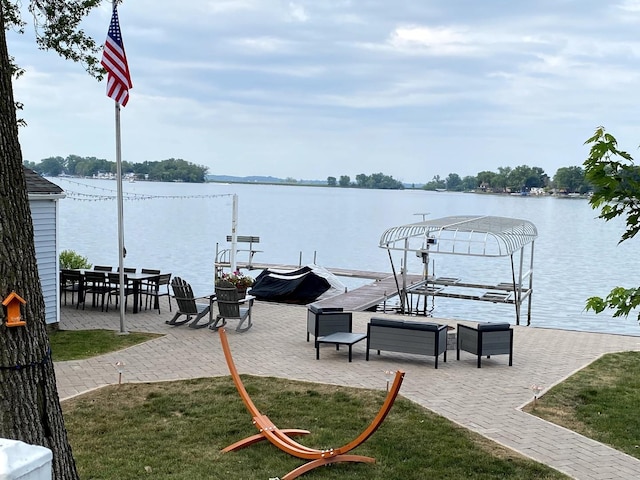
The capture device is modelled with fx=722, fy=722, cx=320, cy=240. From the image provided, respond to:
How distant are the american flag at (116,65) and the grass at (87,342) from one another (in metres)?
3.76

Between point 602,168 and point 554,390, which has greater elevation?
point 602,168

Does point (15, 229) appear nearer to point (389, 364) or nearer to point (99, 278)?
point (389, 364)

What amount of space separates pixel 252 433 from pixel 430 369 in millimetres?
3729

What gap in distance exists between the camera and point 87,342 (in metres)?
11.1

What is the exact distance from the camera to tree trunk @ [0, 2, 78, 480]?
4008 mm

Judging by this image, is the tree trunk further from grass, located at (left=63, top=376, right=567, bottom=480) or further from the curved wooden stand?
the curved wooden stand

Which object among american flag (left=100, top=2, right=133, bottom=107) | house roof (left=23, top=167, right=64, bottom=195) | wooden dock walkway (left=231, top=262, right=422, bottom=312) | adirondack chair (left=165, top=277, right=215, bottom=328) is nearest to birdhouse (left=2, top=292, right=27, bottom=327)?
american flag (left=100, top=2, right=133, bottom=107)

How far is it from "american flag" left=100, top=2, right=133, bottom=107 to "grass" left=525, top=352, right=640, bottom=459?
782 centimetres

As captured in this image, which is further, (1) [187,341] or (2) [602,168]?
(1) [187,341]

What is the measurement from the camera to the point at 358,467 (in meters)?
6.07

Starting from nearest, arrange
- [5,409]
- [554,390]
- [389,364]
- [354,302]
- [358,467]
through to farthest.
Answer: [5,409], [358,467], [554,390], [389,364], [354,302]

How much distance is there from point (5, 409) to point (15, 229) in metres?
1.00

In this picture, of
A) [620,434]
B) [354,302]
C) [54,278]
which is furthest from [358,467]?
[354,302]

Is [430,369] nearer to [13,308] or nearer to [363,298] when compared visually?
[13,308]
